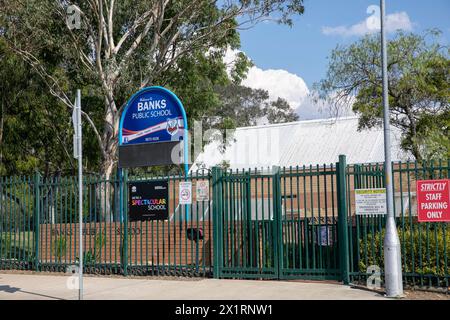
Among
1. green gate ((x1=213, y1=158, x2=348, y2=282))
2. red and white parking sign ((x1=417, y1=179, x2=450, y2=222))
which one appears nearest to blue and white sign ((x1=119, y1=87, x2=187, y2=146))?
green gate ((x1=213, y1=158, x2=348, y2=282))

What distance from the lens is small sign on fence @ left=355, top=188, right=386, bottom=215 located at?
11453 millimetres

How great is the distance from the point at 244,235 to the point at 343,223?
2328 mm

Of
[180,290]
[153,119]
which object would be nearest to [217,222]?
[180,290]

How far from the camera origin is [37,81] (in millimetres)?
27000

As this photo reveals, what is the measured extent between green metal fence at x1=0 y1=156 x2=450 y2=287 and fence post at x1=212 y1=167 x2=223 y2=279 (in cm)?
2

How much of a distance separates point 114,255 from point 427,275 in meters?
7.75

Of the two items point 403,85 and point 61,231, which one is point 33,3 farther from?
point 403,85

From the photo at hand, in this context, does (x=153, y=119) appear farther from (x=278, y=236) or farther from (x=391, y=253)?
(x=391, y=253)

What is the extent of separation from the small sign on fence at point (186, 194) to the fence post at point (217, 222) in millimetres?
626

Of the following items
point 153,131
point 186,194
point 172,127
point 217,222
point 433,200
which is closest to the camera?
point 433,200

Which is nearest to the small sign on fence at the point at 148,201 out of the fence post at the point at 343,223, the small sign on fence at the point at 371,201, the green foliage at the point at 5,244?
the fence post at the point at 343,223

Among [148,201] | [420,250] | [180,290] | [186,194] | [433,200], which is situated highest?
[186,194]

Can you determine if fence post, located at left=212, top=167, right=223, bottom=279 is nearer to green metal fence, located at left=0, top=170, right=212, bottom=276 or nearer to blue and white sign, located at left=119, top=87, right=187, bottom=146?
green metal fence, located at left=0, top=170, right=212, bottom=276

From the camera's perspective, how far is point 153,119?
18.1m
